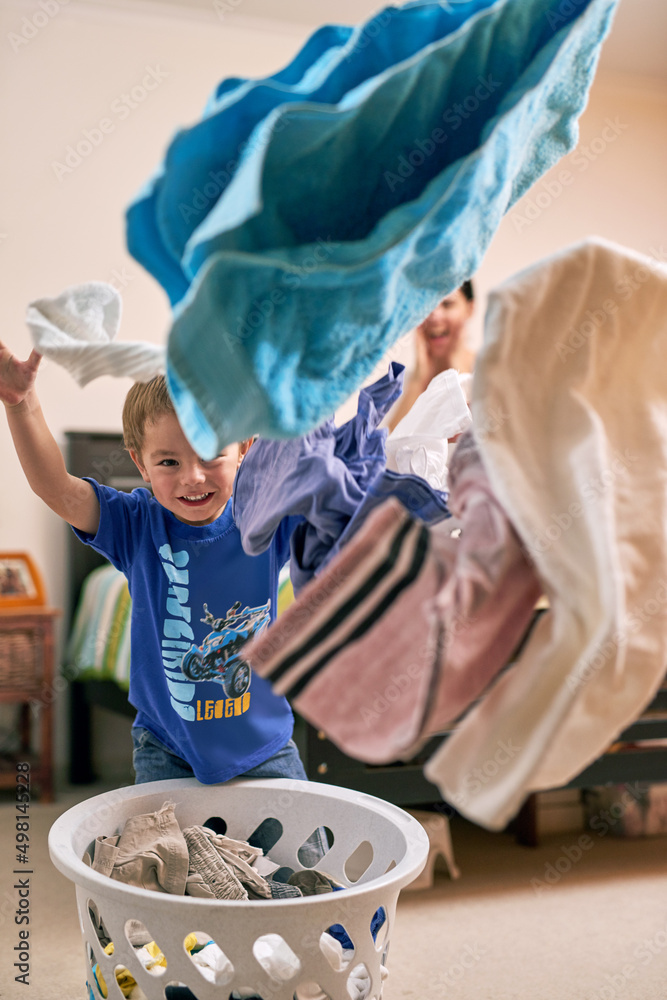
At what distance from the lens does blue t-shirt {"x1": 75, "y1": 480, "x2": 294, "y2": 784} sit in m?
1.02

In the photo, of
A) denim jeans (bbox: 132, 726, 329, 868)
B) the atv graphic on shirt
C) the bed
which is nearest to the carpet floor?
the bed

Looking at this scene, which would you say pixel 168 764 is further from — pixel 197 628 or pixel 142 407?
pixel 142 407

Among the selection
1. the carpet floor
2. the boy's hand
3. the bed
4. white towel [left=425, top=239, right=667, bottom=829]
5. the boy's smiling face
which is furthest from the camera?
the bed

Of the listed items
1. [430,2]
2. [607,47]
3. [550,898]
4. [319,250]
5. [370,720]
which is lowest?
[550,898]

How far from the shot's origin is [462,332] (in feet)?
9.35

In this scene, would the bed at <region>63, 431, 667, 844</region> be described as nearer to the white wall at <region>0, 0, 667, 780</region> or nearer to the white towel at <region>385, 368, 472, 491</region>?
the white wall at <region>0, 0, 667, 780</region>

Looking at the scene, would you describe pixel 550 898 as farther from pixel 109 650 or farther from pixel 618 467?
pixel 618 467

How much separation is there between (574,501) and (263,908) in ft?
1.42

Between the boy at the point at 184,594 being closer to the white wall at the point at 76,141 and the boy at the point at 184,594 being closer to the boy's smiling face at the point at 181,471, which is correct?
the boy's smiling face at the point at 181,471

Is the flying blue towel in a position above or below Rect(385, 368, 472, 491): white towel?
above

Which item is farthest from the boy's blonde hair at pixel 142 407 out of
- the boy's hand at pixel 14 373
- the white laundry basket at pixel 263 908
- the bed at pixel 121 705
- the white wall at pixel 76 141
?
the white wall at pixel 76 141

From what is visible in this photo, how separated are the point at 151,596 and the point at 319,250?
660 millimetres

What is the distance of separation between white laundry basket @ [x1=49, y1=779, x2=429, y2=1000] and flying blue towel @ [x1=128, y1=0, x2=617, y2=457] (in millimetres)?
408

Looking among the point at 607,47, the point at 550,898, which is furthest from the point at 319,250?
the point at 607,47
